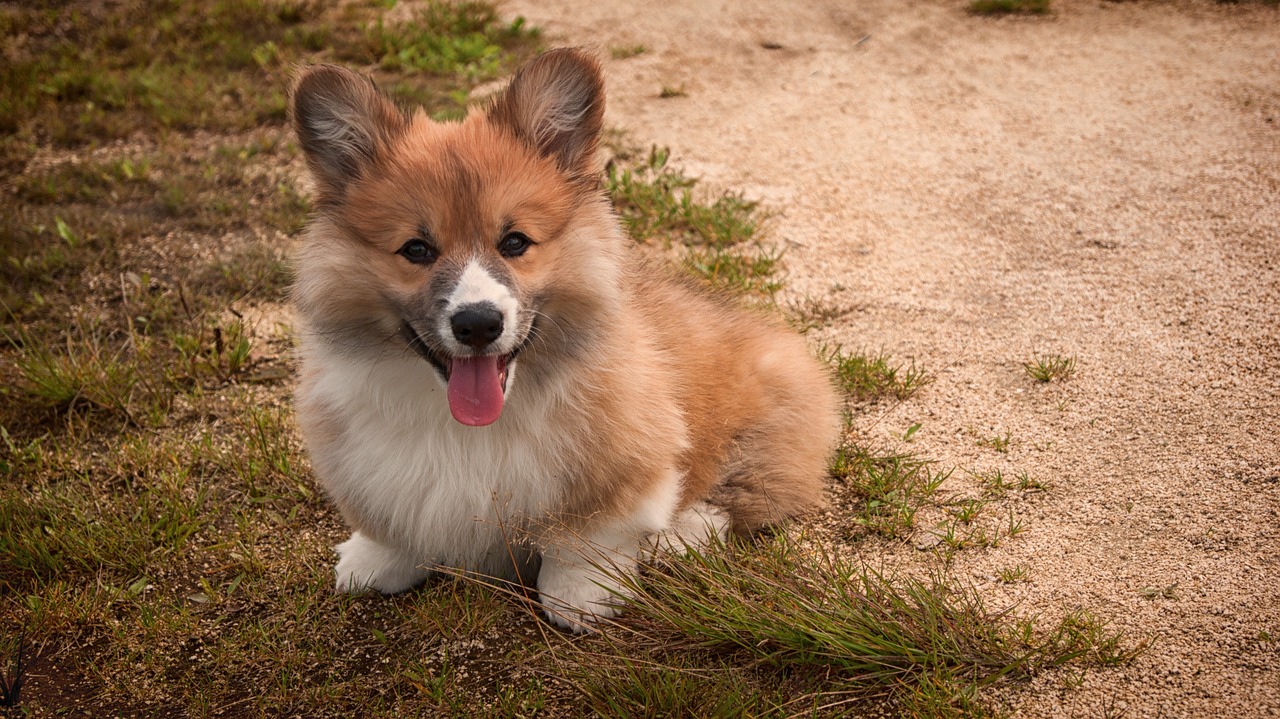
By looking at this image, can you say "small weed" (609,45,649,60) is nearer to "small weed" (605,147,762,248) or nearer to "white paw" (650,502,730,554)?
"small weed" (605,147,762,248)

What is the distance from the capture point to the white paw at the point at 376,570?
2986 millimetres

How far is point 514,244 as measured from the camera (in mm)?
2555

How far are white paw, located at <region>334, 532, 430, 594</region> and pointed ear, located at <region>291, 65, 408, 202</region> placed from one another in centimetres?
110

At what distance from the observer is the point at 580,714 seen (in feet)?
8.36

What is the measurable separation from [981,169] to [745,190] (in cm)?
123

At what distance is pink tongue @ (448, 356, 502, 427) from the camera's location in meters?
2.46

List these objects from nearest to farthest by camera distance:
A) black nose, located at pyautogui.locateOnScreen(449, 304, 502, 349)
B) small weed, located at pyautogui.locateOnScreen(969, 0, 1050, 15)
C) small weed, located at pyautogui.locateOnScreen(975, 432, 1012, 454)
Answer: black nose, located at pyautogui.locateOnScreen(449, 304, 502, 349) < small weed, located at pyautogui.locateOnScreen(975, 432, 1012, 454) < small weed, located at pyautogui.locateOnScreen(969, 0, 1050, 15)

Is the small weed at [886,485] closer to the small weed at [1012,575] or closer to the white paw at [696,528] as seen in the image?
the small weed at [1012,575]

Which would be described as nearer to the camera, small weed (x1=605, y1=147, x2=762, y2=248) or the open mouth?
the open mouth

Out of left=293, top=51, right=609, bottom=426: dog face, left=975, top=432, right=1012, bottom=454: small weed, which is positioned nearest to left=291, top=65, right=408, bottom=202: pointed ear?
left=293, top=51, right=609, bottom=426: dog face

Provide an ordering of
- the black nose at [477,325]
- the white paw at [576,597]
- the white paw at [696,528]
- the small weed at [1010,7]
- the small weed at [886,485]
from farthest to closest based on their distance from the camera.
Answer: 1. the small weed at [1010,7]
2. the small weed at [886,485]
3. the white paw at [696,528]
4. the white paw at [576,597]
5. the black nose at [477,325]

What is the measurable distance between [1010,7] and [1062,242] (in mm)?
2871

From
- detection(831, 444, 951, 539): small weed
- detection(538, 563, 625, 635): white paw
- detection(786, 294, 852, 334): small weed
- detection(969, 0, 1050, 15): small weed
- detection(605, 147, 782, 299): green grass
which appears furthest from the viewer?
detection(969, 0, 1050, 15): small weed

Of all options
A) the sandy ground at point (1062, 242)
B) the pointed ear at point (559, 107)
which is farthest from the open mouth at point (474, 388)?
the sandy ground at point (1062, 242)
